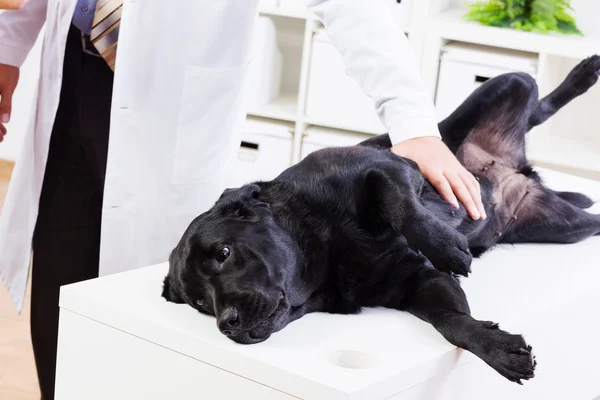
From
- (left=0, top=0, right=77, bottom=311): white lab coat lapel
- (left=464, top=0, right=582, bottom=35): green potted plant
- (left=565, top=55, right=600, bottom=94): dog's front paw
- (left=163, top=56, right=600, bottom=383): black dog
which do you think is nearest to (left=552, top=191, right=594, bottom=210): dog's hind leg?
(left=565, top=55, right=600, bottom=94): dog's front paw

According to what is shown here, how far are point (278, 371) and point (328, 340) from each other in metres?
0.14

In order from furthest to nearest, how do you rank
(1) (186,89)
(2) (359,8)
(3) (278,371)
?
(1) (186,89), (2) (359,8), (3) (278,371)

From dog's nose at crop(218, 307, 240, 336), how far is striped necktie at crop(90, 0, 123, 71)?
66cm

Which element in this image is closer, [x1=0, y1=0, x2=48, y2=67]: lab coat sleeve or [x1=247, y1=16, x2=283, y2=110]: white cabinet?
[x1=0, y1=0, x2=48, y2=67]: lab coat sleeve

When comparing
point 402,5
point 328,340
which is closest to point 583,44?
point 402,5

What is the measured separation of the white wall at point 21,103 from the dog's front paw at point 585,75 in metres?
2.93

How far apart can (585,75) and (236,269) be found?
3.71 ft

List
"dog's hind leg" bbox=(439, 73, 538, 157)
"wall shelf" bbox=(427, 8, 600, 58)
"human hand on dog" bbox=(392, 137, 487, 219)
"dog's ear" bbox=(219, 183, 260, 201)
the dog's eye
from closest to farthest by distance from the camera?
1. the dog's eye
2. "dog's ear" bbox=(219, 183, 260, 201)
3. "human hand on dog" bbox=(392, 137, 487, 219)
4. "dog's hind leg" bbox=(439, 73, 538, 157)
5. "wall shelf" bbox=(427, 8, 600, 58)

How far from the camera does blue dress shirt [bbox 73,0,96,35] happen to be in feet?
5.06

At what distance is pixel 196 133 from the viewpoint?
64.4 inches

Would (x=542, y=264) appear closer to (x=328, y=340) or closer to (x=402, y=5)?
(x=328, y=340)

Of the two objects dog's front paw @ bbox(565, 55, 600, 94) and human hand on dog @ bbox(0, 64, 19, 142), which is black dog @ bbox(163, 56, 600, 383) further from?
human hand on dog @ bbox(0, 64, 19, 142)

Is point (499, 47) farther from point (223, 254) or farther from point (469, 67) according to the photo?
point (223, 254)

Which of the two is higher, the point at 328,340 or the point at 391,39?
the point at 391,39
